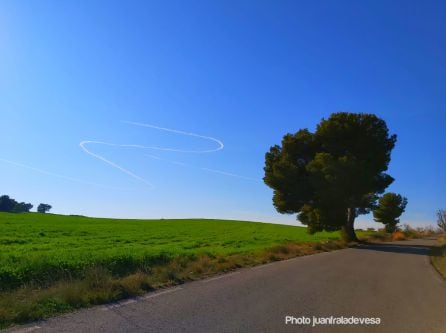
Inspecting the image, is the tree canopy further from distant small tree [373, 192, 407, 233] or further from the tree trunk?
the tree trunk

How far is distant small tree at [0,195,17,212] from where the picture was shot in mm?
114031

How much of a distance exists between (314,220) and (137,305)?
33.8m

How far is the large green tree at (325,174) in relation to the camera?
40.6m

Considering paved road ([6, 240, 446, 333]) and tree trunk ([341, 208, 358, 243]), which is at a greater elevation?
tree trunk ([341, 208, 358, 243])

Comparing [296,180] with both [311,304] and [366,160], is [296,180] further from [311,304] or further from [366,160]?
[311,304]

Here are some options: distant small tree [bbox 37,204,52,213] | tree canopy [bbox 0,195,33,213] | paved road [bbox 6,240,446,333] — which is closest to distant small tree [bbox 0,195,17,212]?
tree canopy [bbox 0,195,33,213]

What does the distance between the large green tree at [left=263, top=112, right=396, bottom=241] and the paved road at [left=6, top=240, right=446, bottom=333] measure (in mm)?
25064

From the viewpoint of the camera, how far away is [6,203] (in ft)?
378

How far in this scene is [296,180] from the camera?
42906 millimetres

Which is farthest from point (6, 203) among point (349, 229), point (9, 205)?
point (349, 229)

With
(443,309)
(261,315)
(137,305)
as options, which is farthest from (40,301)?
(443,309)

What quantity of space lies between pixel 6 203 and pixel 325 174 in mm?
94831

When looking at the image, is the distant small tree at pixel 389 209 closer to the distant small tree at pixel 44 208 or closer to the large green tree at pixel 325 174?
the large green tree at pixel 325 174

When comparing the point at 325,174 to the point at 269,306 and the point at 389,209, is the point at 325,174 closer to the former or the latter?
the point at 269,306
